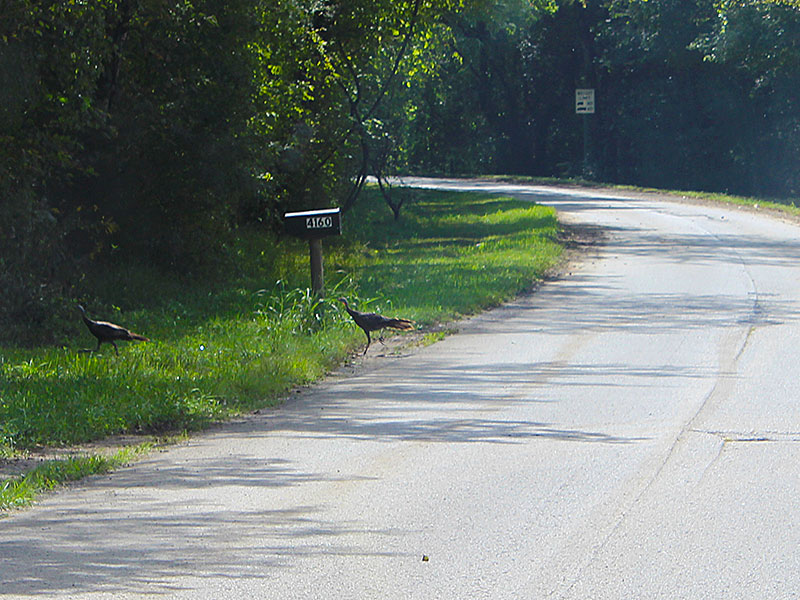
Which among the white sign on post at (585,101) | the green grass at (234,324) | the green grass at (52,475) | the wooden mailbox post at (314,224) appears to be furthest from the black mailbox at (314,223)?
the white sign on post at (585,101)

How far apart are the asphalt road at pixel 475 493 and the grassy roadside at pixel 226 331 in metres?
0.57

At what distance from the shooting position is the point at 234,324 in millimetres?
15305

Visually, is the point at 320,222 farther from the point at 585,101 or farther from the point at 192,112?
the point at 585,101

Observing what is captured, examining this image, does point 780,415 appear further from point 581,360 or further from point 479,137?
point 479,137

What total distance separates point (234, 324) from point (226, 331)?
53 centimetres

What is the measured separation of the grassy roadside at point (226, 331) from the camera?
9867 mm

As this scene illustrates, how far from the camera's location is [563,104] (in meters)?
65.1

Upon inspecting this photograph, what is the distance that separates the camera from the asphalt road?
5699 mm

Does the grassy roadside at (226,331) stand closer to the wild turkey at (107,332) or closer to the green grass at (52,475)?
the green grass at (52,475)

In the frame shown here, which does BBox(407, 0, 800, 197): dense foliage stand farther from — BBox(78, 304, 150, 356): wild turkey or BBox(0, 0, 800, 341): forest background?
BBox(78, 304, 150, 356): wild turkey

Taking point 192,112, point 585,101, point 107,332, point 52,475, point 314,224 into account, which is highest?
point 585,101

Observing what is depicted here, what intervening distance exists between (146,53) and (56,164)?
315cm

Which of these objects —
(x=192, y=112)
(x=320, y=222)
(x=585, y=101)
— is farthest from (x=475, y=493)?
(x=585, y=101)

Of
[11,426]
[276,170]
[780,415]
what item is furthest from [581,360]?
[276,170]
